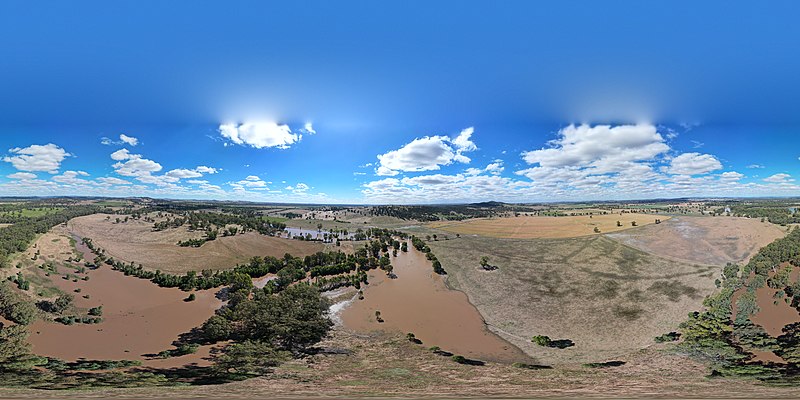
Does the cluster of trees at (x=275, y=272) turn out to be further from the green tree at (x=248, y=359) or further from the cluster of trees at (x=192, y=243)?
the green tree at (x=248, y=359)

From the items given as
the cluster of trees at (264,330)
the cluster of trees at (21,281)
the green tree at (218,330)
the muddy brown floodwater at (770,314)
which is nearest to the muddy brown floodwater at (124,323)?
the green tree at (218,330)

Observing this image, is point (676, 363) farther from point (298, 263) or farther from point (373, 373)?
point (298, 263)

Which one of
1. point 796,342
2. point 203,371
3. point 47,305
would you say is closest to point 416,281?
point 203,371

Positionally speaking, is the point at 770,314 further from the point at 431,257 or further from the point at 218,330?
the point at 218,330

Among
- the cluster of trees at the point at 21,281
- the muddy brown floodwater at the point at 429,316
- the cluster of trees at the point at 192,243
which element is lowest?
the muddy brown floodwater at the point at 429,316

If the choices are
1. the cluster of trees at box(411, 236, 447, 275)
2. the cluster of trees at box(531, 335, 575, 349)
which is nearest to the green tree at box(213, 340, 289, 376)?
the cluster of trees at box(531, 335, 575, 349)
